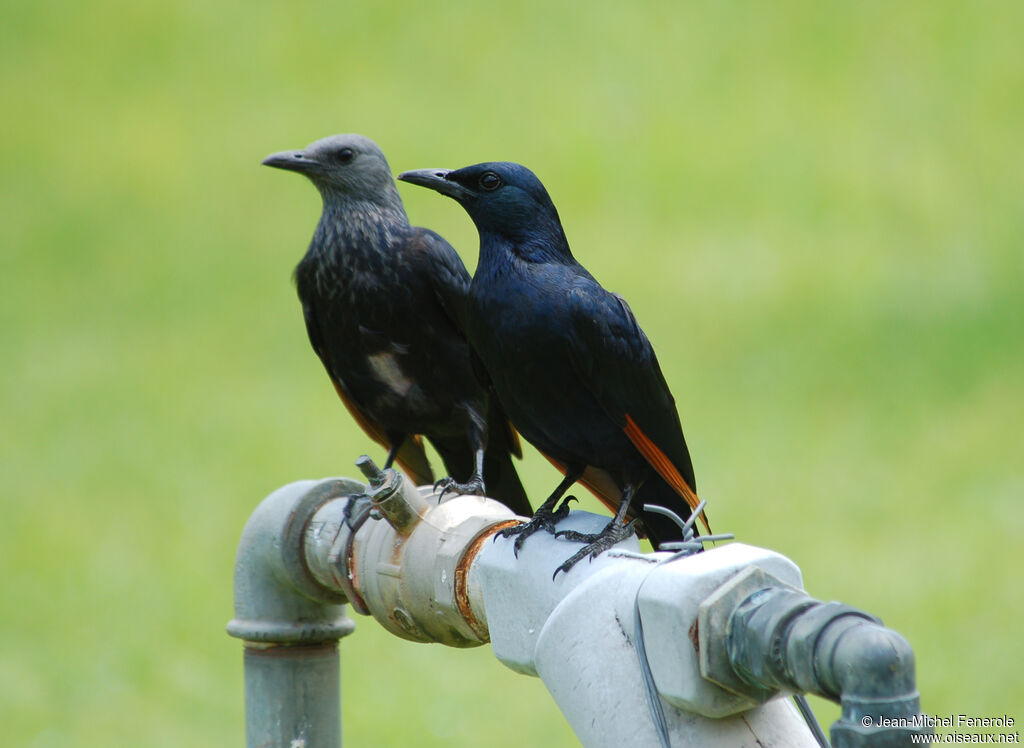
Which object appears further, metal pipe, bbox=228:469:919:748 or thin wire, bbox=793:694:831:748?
thin wire, bbox=793:694:831:748

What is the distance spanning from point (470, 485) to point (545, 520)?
3.17 ft

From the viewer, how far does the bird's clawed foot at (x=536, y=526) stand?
6.98 ft

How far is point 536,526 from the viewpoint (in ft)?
7.64

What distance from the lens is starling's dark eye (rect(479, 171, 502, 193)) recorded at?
2.73 metres

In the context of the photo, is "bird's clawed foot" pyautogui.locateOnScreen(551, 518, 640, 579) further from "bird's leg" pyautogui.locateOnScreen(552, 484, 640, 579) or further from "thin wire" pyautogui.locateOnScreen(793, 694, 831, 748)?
"thin wire" pyautogui.locateOnScreen(793, 694, 831, 748)

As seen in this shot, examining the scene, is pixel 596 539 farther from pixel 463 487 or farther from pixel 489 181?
pixel 463 487

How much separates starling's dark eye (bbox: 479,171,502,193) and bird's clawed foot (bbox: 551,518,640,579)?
0.83 meters

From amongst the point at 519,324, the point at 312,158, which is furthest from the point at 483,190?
the point at 312,158

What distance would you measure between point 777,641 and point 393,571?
1275mm

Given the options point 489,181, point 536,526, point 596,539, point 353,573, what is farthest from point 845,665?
point 489,181

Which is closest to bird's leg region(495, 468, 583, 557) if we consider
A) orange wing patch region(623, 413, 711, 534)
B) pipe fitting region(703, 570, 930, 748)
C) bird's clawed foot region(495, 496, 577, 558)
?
bird's clawed foot region(495, 496, 577, 558)

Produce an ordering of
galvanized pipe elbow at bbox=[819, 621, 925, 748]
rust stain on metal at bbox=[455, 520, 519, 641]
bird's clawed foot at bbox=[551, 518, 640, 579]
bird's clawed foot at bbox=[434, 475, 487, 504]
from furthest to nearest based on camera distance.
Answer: bird's clawed foot at bbox=[434, 475, 487, 504] < rust stain on metal at bbox=[455, 520, 519, 641] < bird's clawed foot at bbox=[551, 518, 640, 579] < galvanized pipe elbow at bbox=[819, 621, 925, 748]

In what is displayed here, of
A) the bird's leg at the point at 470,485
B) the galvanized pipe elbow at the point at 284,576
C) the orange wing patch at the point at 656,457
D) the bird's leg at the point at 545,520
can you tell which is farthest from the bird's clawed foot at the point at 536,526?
the bird's leg at the point at 470,485

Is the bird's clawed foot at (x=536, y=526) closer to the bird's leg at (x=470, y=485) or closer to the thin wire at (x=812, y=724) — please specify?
the thin wire at (x=812, y=724)
